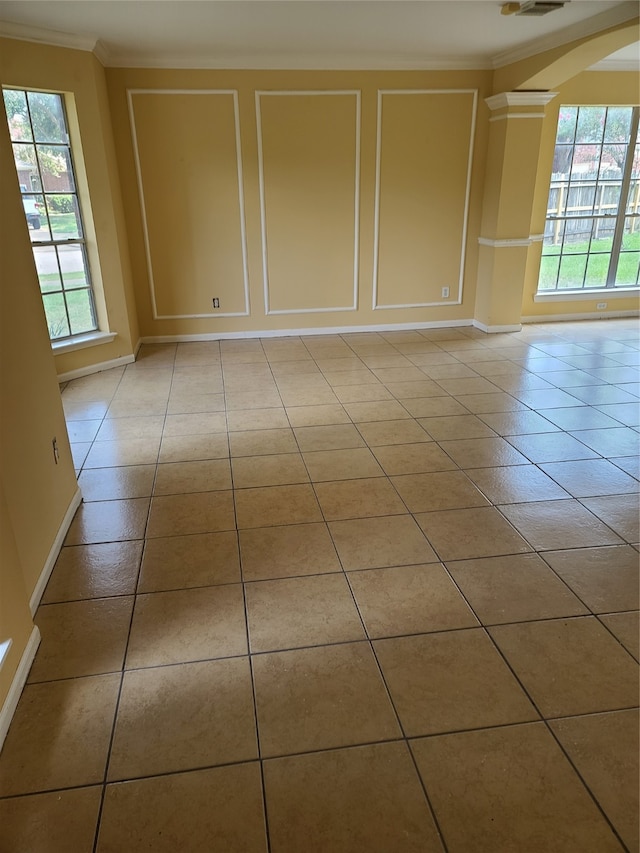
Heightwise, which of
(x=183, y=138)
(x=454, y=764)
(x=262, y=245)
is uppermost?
(x=183, y=138)

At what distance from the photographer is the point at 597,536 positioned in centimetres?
242

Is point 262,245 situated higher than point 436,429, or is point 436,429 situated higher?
point 262,245

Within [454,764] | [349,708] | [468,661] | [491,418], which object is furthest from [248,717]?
[491,418]

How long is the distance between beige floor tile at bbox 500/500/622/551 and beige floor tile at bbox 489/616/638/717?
1.52ft

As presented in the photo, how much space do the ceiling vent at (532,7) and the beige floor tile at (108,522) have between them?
365 cm

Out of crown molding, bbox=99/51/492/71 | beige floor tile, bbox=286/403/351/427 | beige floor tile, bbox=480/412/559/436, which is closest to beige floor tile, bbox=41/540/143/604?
beige floor tile, bbox=286/403/351/427

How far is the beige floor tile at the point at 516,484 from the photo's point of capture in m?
2.74

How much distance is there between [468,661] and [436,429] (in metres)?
1.88

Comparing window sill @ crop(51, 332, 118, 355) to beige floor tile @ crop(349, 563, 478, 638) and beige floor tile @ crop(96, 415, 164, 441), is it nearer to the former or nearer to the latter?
beige floor tile @ crop(96, 415, 164, 441)

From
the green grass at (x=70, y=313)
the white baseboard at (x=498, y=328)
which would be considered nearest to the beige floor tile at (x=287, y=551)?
the green grass at (x=70, y=313)

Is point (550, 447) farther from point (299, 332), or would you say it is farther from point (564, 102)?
point (564, 102)

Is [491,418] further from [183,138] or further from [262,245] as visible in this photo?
[183,138]

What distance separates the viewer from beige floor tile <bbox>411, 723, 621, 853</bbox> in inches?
51.6

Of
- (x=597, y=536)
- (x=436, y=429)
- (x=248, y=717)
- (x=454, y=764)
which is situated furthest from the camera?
(x=436, y=429)
